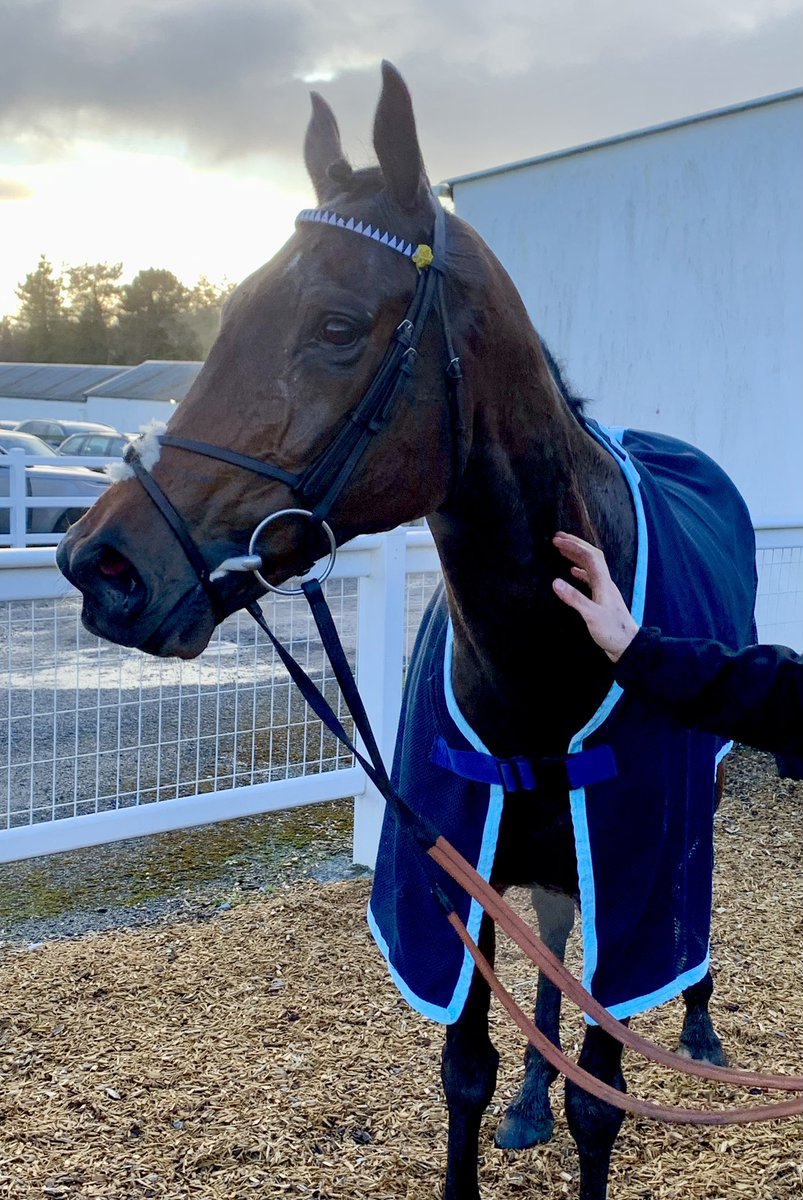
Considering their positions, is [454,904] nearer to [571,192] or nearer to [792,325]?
[792,325]

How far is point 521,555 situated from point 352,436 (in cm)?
43

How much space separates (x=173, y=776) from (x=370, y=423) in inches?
172

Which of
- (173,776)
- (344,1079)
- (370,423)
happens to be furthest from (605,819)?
(173,776)

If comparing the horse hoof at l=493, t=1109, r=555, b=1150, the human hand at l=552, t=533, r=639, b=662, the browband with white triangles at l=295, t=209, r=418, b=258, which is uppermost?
the browband with white triangles at l=295, t=209, r=418, b=258

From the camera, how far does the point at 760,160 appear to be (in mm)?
8805

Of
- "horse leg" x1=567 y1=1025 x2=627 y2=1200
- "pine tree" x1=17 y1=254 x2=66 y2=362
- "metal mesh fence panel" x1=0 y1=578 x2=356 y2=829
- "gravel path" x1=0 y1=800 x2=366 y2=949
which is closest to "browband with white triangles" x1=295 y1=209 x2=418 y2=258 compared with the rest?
"horse leg" x1=567 y1=1025 x2=627 y2=1200

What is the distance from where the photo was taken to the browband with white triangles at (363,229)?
1.70 meters

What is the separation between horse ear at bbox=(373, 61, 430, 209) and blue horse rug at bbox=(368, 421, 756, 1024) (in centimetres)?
75

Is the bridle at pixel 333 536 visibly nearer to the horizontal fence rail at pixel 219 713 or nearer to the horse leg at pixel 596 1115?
the horse leg at pixel 596 1115

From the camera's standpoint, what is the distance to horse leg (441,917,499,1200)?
229cm

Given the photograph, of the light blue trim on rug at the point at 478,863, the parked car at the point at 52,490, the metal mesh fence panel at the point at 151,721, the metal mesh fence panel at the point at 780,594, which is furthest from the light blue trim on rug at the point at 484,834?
the parked car at the point at 52,490

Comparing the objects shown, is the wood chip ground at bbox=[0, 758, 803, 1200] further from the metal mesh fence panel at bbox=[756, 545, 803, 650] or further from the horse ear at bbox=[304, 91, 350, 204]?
the metal mesh fence panel at bbox=[756, 545, 803, 650]

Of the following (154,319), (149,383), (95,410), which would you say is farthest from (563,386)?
(154,319)

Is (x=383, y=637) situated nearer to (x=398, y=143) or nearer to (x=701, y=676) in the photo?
(x=701, y=676)
